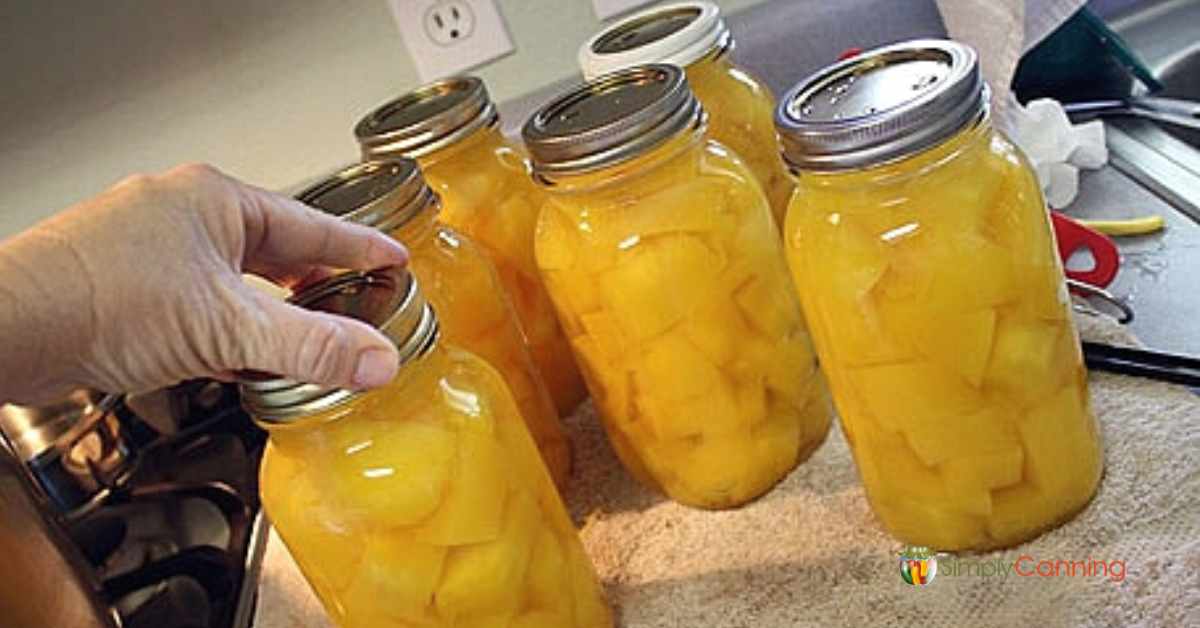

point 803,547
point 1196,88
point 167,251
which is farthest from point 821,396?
point 1196,88

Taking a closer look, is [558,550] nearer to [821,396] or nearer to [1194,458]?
[821,396]

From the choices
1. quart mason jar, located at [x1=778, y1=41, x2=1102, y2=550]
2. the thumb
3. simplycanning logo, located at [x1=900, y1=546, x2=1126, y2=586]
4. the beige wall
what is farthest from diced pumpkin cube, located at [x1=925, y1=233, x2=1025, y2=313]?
the beige wall

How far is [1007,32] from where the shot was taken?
78 centimetres

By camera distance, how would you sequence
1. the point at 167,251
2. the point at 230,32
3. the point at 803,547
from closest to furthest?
the point at 167,251 < the point at 803,547 < the point at 230,32

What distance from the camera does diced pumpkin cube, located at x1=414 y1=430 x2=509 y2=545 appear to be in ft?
1.54

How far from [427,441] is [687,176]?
0.18 m

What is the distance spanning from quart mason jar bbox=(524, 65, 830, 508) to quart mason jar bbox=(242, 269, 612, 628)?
0.08m

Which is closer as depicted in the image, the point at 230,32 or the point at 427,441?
the point at 427,441

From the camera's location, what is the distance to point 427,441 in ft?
1.54

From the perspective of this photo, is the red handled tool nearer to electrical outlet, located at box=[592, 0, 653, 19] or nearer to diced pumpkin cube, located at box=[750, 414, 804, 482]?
diced pumpkin cube, located at box=[750, 414, 804, 482]

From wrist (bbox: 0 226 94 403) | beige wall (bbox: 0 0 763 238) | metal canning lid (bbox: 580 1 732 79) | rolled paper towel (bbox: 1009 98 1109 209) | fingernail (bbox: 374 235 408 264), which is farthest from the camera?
beige wall (bbox: 0 0 763 238)

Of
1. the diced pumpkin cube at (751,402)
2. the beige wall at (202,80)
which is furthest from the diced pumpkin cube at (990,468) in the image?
the beige wall at (202,80)

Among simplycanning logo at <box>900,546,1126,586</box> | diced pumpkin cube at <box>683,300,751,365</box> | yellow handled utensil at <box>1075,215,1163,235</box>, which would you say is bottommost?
yellow handled utensil at <box>1075,215,1163,235</box>

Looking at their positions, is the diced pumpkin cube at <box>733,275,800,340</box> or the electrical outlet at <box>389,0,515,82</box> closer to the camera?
the diced pumpkin cube at <box>733,275,800,340</box>
